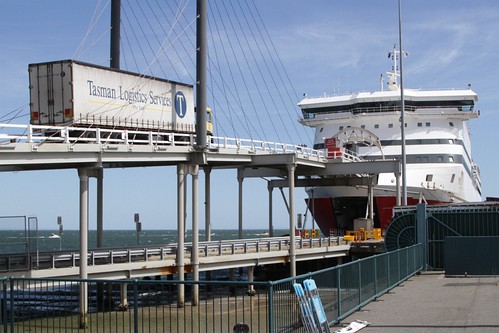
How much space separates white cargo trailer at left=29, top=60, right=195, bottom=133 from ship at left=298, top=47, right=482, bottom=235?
21545 mm

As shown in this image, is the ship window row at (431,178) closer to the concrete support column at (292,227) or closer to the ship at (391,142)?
the ship at (391,142)

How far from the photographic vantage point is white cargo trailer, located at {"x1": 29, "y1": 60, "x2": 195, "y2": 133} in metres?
29.9

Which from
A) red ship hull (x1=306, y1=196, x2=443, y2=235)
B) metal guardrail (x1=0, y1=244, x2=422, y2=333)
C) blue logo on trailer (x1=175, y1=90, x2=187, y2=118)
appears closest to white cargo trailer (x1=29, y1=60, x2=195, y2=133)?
blue logo on trailer (x1=175, y1=90, x2=187, y2=118)

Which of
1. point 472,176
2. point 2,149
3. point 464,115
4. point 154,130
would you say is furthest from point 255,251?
point 472,176

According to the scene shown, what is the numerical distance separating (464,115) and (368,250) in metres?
21.5

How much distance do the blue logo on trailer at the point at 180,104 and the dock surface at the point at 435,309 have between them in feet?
50.9

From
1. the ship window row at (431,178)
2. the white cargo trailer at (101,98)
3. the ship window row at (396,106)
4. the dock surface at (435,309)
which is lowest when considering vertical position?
the dock surface at (435,309)

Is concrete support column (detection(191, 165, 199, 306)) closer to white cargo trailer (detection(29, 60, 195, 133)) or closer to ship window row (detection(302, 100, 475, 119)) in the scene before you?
white cargo trailer (detection(29, 60, 195, 133))

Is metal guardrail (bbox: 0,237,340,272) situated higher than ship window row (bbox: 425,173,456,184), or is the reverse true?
ship window row (bbox: 425,173,456,184)

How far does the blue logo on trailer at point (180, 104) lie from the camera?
36094 mm

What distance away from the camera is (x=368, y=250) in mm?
44062

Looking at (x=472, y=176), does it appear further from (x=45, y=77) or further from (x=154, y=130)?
(x=45, y=77)

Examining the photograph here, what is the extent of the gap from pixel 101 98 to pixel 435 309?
59.6 ft

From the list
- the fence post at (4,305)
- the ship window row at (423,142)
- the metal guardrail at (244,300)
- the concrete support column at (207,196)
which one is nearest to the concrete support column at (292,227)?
the concrete support column at (207,196)
